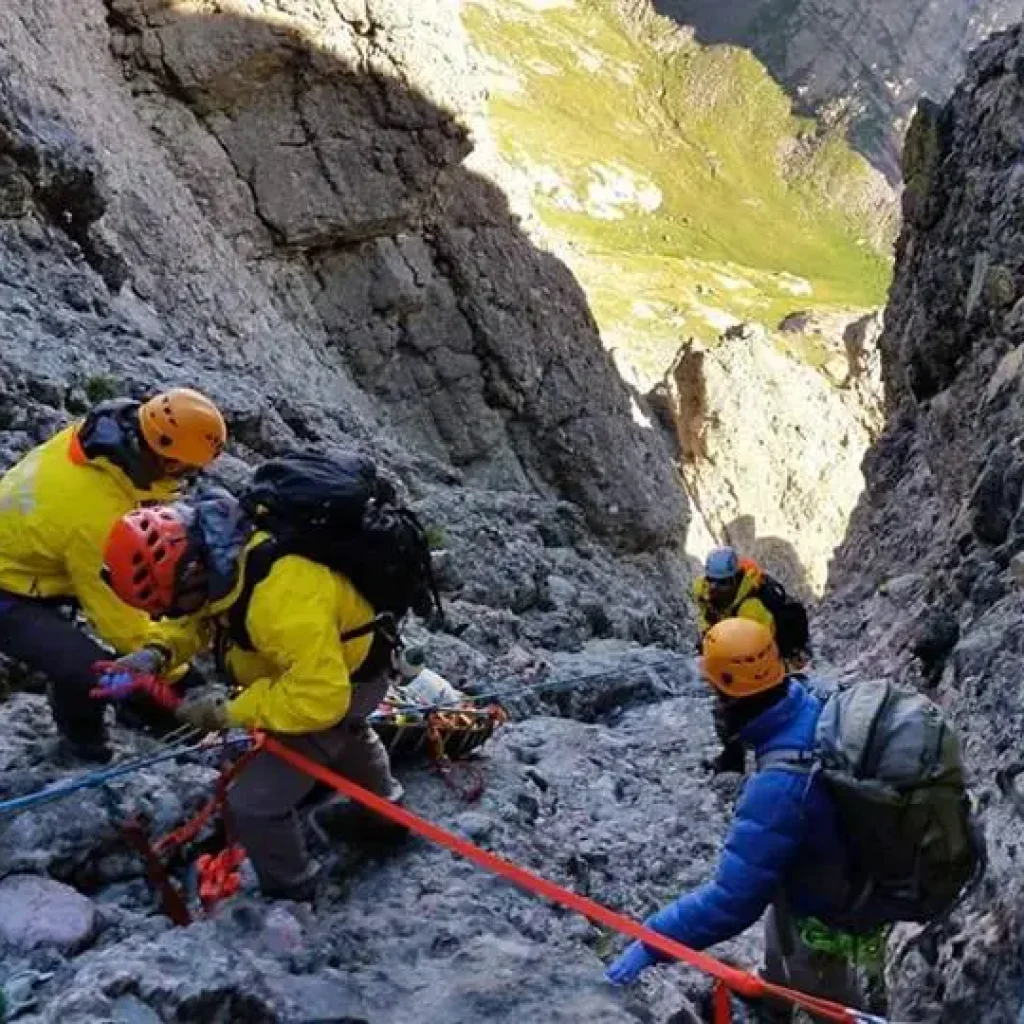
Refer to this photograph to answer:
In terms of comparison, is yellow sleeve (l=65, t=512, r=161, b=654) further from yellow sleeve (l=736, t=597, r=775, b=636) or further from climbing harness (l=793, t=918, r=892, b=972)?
yellow sleeve (l=736, t=597, r=775, b=636)

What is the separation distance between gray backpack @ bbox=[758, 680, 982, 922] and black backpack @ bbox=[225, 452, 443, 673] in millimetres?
1945

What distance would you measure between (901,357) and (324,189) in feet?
42.1

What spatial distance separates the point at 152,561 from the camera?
5.77 metres

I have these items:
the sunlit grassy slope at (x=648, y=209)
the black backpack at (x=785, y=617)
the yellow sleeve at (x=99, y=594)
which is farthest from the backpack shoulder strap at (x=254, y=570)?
the sunlit grassy slope at (x=648, y=209)

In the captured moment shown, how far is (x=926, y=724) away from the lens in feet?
17.6

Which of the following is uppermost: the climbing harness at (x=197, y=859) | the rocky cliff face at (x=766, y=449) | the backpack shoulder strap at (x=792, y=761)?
the backpack shoulder strap at (x=792, y=761)

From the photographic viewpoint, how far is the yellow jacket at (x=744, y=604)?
35.9 feet

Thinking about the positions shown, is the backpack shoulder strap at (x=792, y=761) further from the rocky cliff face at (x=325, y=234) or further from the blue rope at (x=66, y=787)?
the rocky cliff face at (x=325, y=234)

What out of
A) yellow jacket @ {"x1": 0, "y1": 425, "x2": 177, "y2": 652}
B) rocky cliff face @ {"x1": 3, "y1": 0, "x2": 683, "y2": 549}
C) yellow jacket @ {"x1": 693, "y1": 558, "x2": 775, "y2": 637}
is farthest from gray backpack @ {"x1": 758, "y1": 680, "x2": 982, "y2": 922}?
rocky cliff face @ {"x1": 3, "y1": 0, "x2": 683, "y2": 549}

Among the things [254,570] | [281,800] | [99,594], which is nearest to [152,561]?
[254,570]

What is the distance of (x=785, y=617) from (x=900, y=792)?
5.90 m

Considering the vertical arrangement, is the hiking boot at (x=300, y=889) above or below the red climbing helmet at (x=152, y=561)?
below

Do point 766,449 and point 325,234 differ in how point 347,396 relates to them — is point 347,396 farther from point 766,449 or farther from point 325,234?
point 766,449

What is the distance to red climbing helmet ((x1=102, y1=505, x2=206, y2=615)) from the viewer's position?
579 cm
